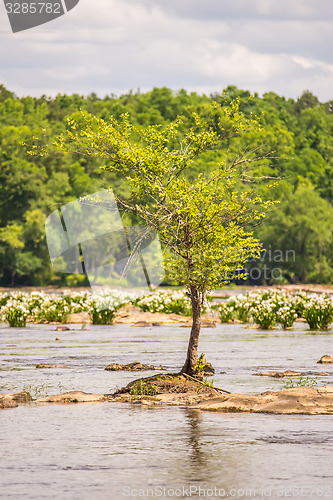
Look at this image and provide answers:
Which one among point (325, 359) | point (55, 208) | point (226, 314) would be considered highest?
point (55, 208)

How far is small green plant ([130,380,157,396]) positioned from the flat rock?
1.25 metres

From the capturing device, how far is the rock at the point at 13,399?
47.5 ft

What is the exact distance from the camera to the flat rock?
13828mm

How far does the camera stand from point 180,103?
145 m

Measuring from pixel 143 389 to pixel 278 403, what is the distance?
8.51ft

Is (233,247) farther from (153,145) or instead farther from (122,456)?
(122,456)

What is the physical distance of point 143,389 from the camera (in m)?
15.6

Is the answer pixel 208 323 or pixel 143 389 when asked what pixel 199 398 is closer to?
pixel 143 389

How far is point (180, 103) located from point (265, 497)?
138608 mm

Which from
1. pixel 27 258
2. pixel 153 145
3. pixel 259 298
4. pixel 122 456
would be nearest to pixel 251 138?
pixel 27 258

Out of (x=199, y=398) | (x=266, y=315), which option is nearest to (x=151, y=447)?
(x=199, y=398)

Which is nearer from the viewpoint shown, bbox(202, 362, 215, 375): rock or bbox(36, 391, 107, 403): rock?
bbox(36, 391, 107, 403): rock

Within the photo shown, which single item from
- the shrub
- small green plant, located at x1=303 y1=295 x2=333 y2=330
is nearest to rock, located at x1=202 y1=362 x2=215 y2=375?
small green plant, located at x1=303 y1=295 x2=333 y2=330

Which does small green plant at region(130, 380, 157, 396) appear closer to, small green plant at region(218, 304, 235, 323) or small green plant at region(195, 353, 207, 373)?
small green plant at region(195, 353, 207, 373)
